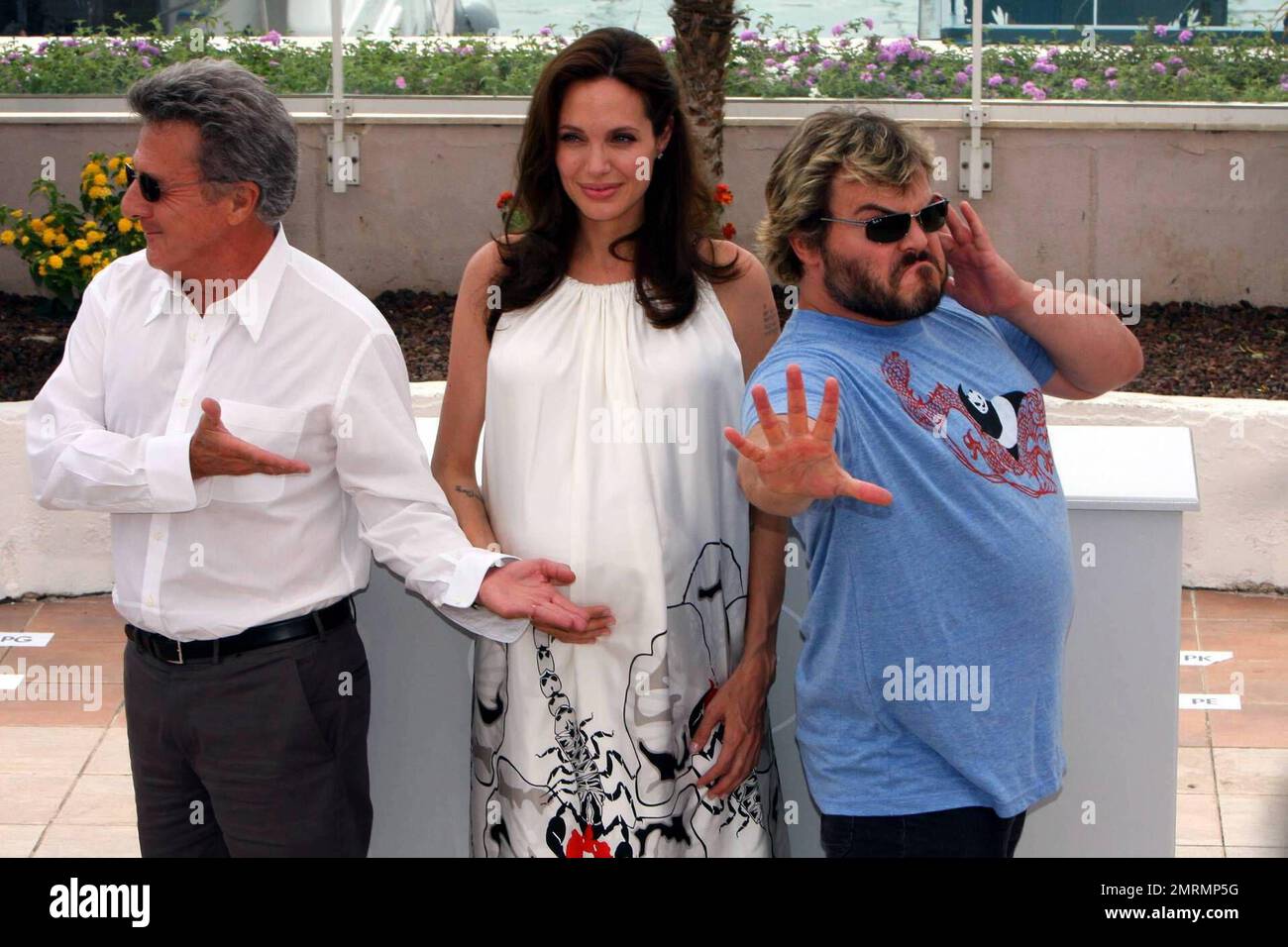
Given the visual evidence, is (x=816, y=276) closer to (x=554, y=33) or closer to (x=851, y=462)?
(x=851, y=462)

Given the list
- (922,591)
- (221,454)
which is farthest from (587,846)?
(221,454)

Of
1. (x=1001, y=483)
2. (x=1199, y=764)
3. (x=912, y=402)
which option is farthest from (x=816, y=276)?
(x=1199, y=764)

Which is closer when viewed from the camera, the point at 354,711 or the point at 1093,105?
the point at 354,711

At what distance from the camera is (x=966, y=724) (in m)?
2.48

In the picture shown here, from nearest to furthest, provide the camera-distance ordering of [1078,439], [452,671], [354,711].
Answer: [354,711]
[452,671]
[1078,439]

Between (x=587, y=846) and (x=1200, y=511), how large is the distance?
4.17 meters

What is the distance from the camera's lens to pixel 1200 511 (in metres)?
6.31

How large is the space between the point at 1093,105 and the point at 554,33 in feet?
A: 8.65

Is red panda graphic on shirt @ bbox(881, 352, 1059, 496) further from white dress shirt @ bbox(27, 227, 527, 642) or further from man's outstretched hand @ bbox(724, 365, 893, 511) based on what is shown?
white dress shirt @ bbox(27, 227, 527, 642)

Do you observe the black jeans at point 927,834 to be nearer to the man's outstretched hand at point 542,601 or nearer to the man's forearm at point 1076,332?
the man's outstretched hand at point 542,601

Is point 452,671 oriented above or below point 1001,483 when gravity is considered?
below

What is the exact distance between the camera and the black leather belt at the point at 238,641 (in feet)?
9.04

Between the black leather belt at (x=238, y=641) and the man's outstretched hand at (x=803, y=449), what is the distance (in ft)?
3.05

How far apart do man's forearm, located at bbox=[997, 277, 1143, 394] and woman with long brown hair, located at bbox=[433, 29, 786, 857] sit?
1.59 ft
